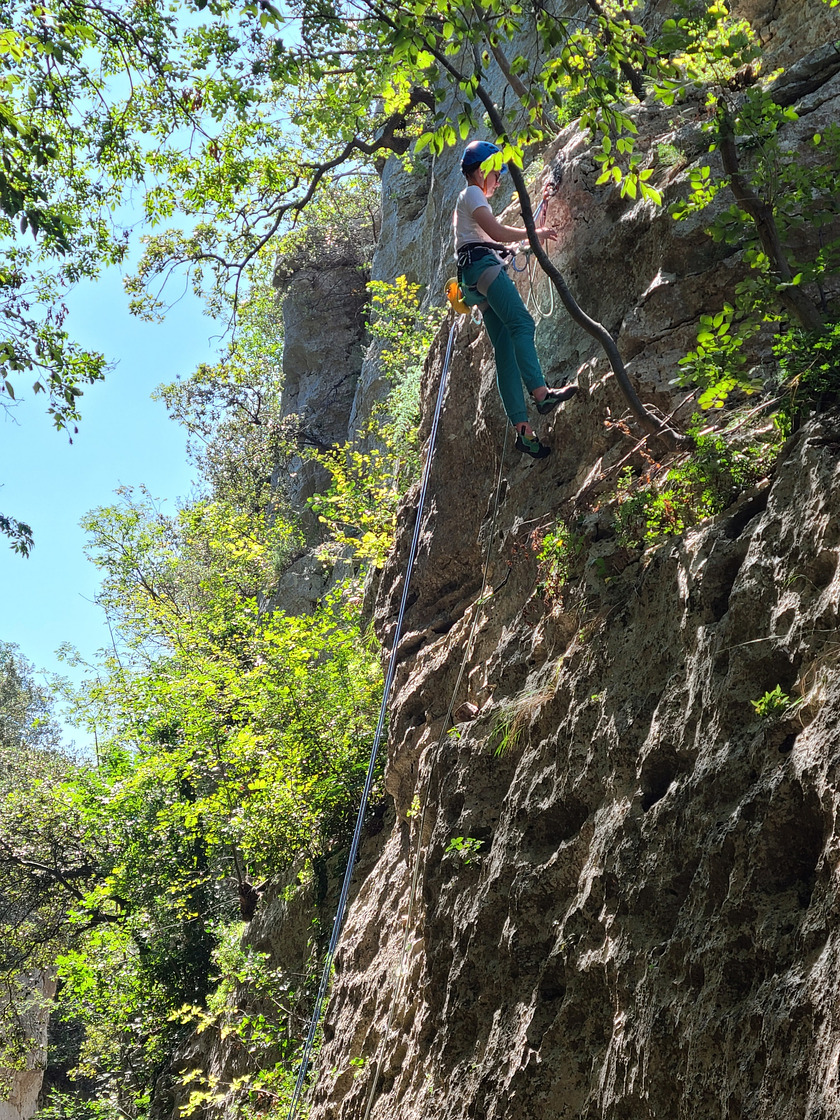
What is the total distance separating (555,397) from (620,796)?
2755 mm

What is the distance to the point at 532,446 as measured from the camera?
5523 millimetres

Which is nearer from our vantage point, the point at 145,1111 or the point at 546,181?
the point at 546,181

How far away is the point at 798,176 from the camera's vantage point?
3.54 m

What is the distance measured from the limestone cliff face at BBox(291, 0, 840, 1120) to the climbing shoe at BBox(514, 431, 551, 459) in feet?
0.30

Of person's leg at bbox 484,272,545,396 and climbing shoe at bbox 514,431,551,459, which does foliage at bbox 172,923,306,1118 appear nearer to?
climbing shoe at bbox 514,431,551,459

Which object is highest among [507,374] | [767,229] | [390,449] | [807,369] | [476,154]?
[390,449]

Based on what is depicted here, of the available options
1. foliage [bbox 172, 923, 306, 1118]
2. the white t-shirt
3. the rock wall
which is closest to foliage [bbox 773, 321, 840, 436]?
the white t-shirt

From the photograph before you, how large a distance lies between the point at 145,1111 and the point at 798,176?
546 inches

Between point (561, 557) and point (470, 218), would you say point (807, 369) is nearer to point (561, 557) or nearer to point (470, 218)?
point (561, 557)

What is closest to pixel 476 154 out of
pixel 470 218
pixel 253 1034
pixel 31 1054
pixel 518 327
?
pixel 470 218

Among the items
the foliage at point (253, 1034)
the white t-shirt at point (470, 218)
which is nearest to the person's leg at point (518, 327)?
the white t-shirt at point (470, 218)

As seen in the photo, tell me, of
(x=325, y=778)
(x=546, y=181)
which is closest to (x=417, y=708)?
(x=325, y=778)

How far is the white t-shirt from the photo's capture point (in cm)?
572

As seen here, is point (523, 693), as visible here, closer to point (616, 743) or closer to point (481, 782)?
point (481, 782)
